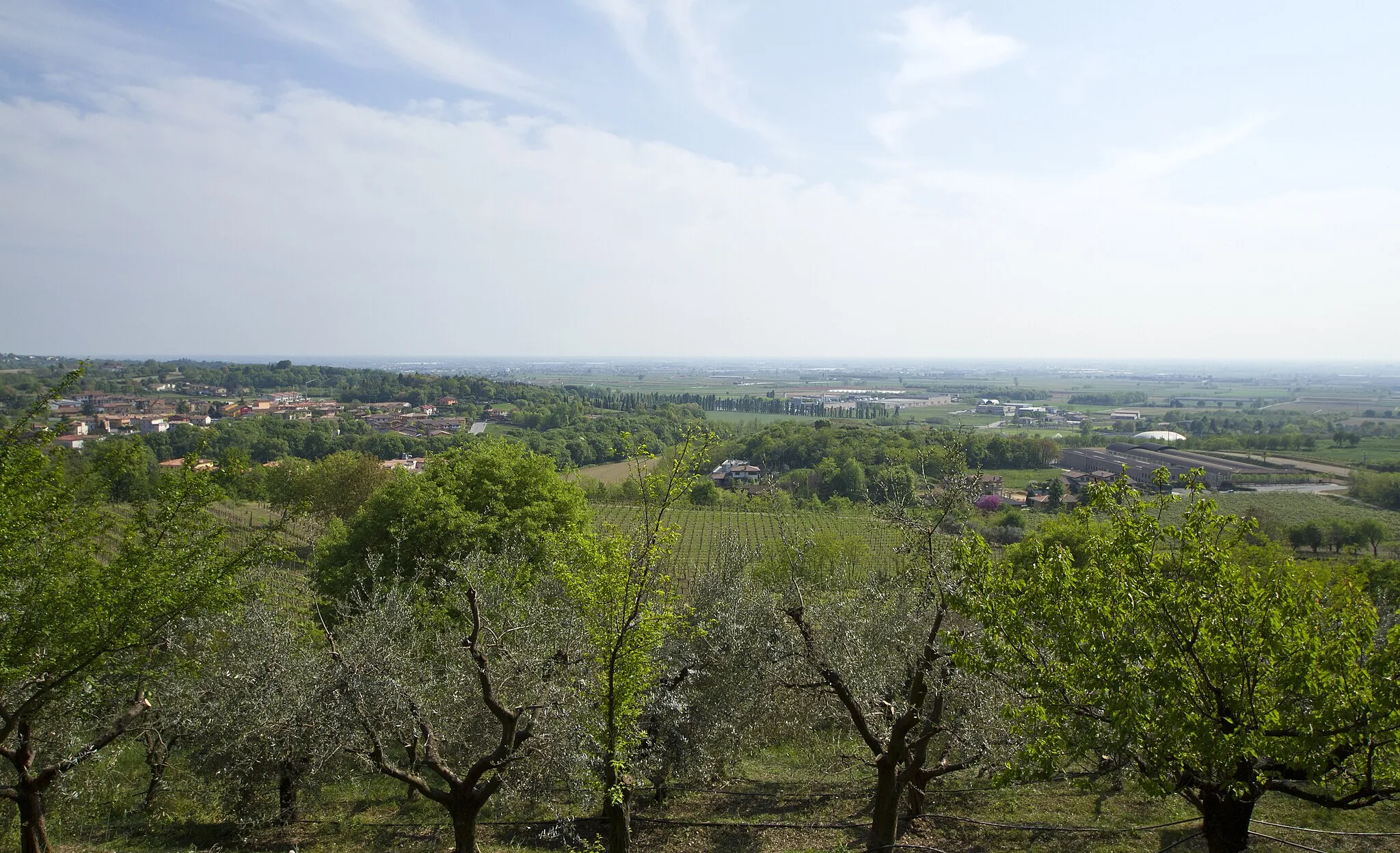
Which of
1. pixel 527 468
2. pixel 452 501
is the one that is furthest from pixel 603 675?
pixel 527 468


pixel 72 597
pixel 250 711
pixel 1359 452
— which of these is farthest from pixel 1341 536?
pixel 72 597

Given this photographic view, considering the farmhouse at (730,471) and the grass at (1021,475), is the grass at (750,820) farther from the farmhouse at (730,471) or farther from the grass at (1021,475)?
the grass at (1021,475)

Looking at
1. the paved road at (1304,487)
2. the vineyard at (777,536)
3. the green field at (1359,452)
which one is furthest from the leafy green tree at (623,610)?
the green field at (1359,452)

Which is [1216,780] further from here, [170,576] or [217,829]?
[217,829]

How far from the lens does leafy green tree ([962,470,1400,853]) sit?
6273mm

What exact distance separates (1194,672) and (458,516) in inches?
733

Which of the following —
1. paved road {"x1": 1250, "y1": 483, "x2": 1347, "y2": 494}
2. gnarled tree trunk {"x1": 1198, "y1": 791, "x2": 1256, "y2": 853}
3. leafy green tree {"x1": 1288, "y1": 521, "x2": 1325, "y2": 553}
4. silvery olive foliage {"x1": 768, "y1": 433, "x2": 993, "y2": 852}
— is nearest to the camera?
gnarled tree trunk {"x1": 1198, "y1": 791, "x2": 1256, "y2": 853}

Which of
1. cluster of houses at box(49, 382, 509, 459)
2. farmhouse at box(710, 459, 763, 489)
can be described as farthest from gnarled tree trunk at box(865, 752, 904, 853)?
cluster of houses at box(49, 382, 509, 459)

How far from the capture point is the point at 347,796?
13.8m

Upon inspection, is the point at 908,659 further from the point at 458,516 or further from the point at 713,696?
the point at 458,516

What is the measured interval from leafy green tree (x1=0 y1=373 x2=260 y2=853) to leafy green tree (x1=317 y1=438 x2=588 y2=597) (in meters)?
8.65

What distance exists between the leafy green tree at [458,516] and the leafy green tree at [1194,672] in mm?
14560

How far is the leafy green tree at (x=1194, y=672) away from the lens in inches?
247

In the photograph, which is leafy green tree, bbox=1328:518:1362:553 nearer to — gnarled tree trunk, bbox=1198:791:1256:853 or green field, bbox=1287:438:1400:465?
green field, bbox=1287:438:1400:465
